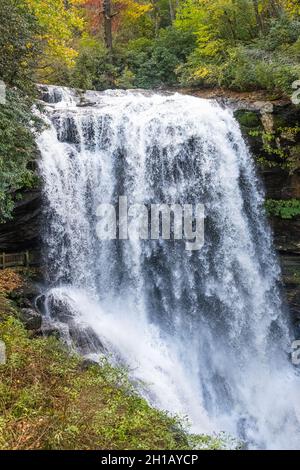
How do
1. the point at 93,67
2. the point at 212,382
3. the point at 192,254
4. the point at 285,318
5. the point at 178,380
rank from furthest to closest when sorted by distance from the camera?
the point at 93,67 < the point at 285,318 < the point at 192,254 < the point at 212,382 < the point at 178,380

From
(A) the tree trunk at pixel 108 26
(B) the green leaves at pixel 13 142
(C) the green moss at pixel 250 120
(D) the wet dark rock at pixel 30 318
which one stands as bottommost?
(D) the wet dark rock at pixel 30 318

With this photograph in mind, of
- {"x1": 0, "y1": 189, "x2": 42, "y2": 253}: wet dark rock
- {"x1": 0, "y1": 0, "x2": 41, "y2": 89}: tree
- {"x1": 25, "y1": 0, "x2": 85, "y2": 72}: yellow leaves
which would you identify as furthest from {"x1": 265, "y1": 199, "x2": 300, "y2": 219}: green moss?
{"x1": 25, "y1": 0, "x2": 85, "y2": 72}: yellow leaves

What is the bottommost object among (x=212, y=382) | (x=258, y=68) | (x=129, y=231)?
(x=212, y=382)

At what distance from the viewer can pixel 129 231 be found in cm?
1145

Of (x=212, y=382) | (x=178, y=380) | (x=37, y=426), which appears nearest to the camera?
(x=37, y=426)

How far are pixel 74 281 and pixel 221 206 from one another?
15.6 ft

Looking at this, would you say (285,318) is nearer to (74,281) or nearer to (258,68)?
(74,281)

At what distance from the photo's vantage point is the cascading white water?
10.6m

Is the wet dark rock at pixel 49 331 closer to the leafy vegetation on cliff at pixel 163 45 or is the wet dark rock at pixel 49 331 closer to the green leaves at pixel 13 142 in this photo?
the green leaves at pixel 13 142

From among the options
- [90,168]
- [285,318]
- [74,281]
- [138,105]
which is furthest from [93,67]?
[285,318]

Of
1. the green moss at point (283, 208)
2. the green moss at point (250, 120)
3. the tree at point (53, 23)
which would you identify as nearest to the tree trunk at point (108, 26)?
the tree at point (53, 23)

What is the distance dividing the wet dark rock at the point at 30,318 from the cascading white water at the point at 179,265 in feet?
3.02

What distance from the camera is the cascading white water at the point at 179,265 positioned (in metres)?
10.6

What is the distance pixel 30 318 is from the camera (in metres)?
8.86
